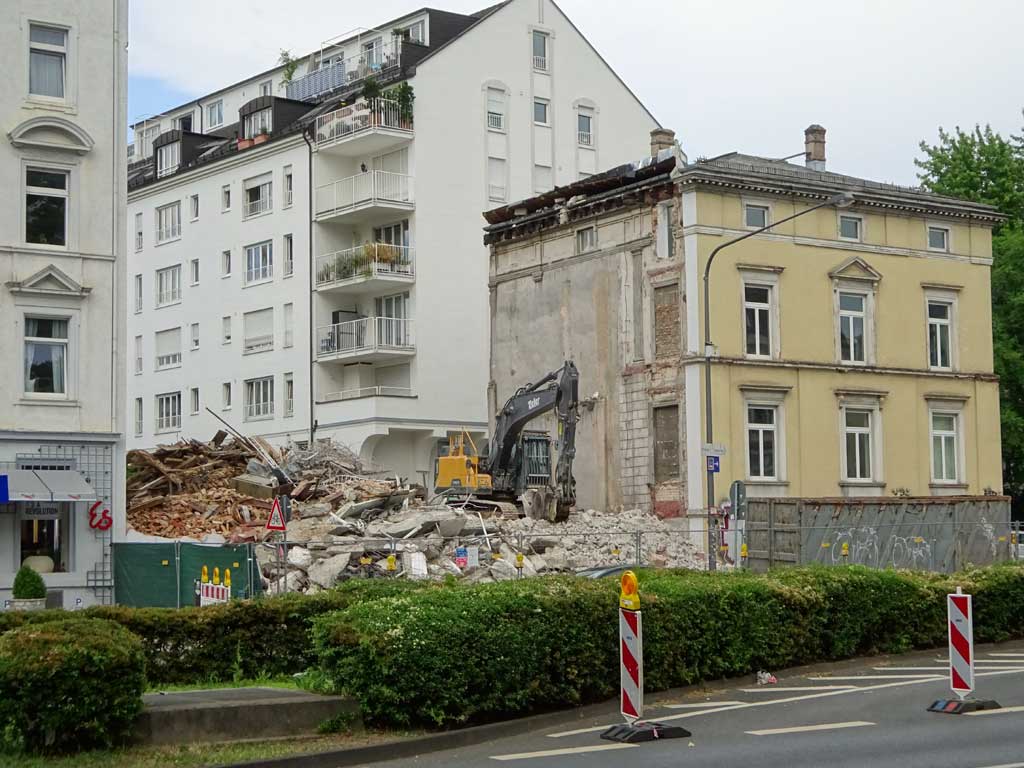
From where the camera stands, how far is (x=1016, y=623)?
23812 millimetres

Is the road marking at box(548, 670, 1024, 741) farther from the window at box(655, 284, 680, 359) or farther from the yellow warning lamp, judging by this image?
the window at box(655, 284, 680, 359)

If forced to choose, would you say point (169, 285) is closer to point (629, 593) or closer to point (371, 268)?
point (371, 268)

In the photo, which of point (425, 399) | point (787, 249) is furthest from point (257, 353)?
point (787, 249)

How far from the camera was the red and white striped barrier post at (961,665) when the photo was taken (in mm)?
16422

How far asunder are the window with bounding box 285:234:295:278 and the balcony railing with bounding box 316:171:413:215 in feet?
7.27

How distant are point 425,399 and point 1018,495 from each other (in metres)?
22.1

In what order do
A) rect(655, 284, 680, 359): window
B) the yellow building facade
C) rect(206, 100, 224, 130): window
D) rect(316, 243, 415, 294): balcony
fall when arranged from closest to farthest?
the yellow building facade
rect(655, 284, 680, 359): window
rect(316, 243, 415, 294): balcony
rect(206, 100, 224, 130): window

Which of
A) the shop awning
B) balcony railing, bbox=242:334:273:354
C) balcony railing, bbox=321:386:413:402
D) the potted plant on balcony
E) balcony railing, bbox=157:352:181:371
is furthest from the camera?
balcony railing, bbox=157:352:181:371

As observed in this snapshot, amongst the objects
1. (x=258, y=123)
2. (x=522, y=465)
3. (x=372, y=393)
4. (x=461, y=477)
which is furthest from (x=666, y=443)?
(x=258, y=123)

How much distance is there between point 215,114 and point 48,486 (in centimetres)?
4164

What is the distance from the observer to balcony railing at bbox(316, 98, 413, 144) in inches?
2144

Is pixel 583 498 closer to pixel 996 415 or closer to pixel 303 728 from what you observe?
pixel 996 415

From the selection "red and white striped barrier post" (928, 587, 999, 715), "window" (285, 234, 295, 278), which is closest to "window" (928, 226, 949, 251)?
"window" (285, 234, 295, 278)

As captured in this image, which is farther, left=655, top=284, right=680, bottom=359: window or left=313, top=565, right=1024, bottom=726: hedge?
left=655, top=284, right=680, bottom=359: window
